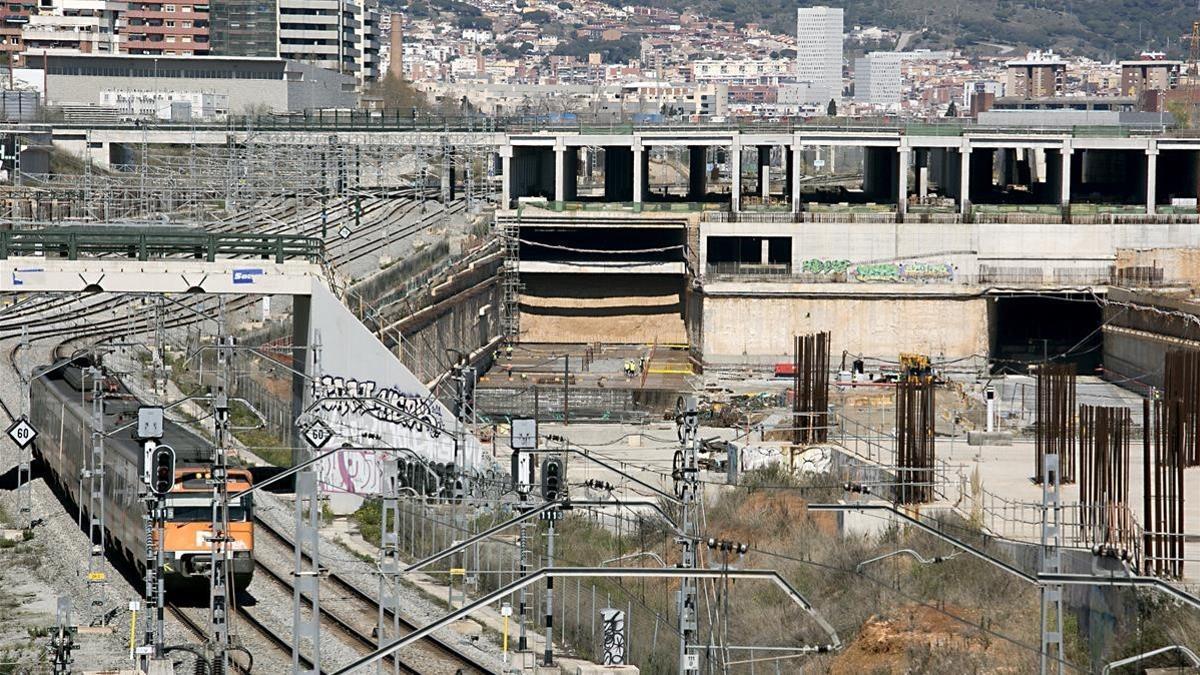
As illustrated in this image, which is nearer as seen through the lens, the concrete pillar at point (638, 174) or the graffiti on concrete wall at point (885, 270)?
the graffiti on concrete wall at point (885, 270)

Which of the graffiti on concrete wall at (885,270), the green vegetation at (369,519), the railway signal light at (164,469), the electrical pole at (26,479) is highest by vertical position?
the railway signal light at (164,469)

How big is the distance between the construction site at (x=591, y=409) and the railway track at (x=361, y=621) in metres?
0.09

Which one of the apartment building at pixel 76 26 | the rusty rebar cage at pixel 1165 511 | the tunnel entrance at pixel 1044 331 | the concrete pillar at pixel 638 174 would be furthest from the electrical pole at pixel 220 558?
the apartment building at pixel 76 26

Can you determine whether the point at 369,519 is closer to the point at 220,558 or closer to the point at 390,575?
the point at 220,558

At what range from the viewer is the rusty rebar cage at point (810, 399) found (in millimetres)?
42281

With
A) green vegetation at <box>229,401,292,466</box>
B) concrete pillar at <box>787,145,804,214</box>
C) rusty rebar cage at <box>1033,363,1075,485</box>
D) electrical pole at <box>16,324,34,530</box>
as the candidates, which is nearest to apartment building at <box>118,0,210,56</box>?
concrete pillar at <box>787,145,804,214</box>

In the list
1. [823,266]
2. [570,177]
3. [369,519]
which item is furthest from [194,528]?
[570,177]

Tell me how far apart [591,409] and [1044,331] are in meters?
22.2

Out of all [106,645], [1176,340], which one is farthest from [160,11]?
[106,645]

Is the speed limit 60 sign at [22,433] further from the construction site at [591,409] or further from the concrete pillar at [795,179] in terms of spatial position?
the concrete pillar at [795,179]

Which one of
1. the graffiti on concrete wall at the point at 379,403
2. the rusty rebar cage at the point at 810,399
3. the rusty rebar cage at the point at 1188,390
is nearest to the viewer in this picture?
the rusty rebar cage at the point at 1188,390

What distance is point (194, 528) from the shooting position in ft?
88.2

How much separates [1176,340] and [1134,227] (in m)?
15.0

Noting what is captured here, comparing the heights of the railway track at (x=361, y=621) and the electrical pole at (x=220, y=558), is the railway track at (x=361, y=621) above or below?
below
